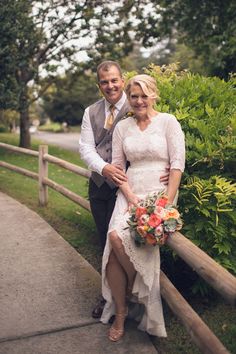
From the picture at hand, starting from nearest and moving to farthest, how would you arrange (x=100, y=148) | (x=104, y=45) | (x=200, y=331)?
(x=200, y=331)
(x=100, y=148)
(x=104, y=45)

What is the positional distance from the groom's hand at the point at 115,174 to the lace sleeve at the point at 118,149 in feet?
0.18

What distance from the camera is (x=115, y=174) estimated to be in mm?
3588

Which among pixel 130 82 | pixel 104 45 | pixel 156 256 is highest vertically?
pixel 104 45

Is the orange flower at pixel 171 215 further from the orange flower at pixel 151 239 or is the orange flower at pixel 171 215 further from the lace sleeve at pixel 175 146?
the lace sleeve at pixel 175 146

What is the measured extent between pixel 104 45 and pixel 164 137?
16779 millimetres

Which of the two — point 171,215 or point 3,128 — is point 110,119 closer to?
point 171,215

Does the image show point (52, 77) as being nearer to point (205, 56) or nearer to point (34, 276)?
point (205, 56)

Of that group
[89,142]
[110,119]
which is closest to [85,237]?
[89,142]

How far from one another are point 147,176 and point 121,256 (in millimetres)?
656

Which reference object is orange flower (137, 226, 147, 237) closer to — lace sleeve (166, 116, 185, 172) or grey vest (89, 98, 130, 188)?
lace sleeve (166, 116, 185, 172)

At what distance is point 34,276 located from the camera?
4715mm

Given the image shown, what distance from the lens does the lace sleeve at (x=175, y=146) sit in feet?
11.1

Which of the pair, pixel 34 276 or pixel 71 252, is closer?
pixel 34 276

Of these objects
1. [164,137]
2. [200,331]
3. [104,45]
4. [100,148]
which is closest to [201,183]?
[164,137]
